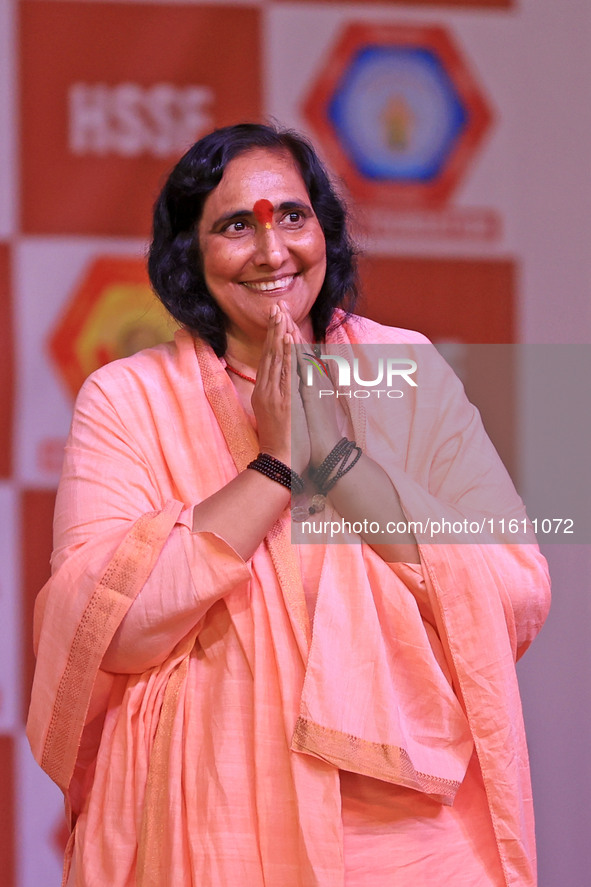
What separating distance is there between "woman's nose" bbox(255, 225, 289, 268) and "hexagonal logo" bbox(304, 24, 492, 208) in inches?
35.8

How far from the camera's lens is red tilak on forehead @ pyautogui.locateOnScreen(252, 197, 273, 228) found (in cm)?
157

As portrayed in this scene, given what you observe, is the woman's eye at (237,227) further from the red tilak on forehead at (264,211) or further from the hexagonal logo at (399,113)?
the hexagonal logo at (399,113)

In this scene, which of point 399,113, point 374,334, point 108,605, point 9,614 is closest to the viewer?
point 108,605

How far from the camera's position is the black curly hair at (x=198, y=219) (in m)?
1.62

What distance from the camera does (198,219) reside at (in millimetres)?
1647

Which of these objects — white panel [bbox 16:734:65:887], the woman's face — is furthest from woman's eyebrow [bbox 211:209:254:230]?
white panel [bbox 16:734:65:887]

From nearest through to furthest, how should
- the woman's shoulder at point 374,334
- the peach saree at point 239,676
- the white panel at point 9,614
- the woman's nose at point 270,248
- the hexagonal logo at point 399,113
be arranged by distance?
1. the peach saree at point 239,676
2. the woman's nose at point 270,248
3. the woman's shoulder at point 374,334
4. the white panel at point 9,614
5. the hexagonal logo at point 399,113

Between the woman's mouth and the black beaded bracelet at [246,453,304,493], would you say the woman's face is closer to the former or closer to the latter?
the woman's mouth

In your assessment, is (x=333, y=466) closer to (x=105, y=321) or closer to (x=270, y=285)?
(x=270, y=285)

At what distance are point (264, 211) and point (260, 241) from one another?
42 millimetres

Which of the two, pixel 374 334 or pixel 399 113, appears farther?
pixel 399 113

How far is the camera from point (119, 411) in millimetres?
1572

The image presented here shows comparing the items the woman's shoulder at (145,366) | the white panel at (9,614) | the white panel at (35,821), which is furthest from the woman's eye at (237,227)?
the white panel at (35,821)

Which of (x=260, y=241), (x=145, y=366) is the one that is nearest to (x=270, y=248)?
(x=260, y=241)
